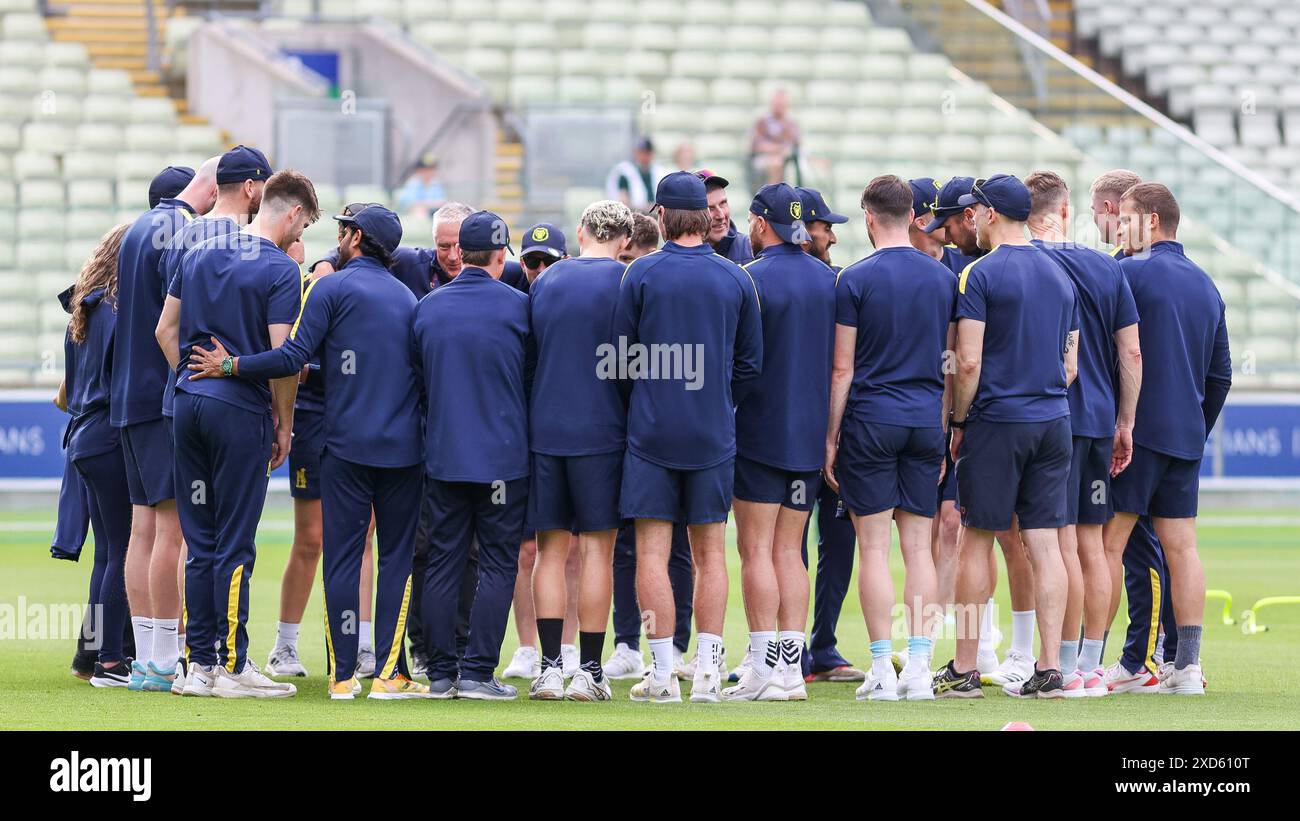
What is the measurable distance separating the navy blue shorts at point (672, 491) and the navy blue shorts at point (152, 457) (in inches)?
78.7

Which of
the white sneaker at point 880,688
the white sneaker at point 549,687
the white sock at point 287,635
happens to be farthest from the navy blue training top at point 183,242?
the white sneaker at point 880,688

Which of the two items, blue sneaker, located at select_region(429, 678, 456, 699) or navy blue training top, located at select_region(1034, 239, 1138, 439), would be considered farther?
navy blue training top, located at select_region(1034, 239, 1138, 439)

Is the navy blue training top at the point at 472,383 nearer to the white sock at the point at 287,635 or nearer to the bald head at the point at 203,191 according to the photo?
the bald head at the point at 203,191

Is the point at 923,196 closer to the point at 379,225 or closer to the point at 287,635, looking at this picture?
the point at 379,225

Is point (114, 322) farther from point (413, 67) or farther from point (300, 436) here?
point (413, 67)

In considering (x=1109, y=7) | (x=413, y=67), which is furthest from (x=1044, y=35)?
(x=413, y=67)

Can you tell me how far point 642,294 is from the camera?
8.09 metres

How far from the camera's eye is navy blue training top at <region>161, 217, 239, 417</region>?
8219mm

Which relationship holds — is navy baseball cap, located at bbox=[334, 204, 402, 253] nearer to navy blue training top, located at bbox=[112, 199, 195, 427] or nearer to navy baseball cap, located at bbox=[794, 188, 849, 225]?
navy blue training top, located at bbox=[112, 199, 195, 427]

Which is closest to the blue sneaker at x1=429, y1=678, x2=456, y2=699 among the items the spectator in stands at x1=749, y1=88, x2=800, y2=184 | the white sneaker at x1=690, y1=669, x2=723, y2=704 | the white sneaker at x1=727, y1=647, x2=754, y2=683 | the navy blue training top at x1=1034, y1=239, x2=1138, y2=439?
the white sneaker at x1=690, y1=669, x2=723, y2=704

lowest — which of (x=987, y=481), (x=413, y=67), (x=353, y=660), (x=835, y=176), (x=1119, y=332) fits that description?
(x=353, y=660)

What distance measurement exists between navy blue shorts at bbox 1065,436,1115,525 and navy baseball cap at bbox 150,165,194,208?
4.28 m

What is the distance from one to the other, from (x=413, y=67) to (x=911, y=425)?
1566 cm

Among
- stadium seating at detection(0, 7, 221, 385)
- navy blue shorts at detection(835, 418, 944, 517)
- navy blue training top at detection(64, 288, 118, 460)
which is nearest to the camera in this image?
navy blue shorts at detection(835, 418, 944, 517)
